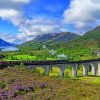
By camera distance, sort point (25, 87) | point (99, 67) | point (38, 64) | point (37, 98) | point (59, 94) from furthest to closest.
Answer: point (99, 67)
point (38, 64)
point (25, 87)
point (59, 94)
point (37, 98)

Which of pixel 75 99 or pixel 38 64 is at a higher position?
pixel 38 64

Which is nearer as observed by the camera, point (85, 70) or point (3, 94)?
point (3, 94)

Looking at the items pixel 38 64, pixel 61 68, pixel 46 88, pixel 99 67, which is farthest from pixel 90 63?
pixel 46 88

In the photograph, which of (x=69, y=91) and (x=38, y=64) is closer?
(x=69, y=91)

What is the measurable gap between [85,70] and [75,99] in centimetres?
12180

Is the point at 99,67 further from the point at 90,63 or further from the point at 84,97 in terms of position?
the point at 84,97

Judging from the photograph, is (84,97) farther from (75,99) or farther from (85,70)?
(85,70)

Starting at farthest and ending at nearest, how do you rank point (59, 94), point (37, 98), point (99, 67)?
point (99, 67) < point (59, 94) < point (37, 98)

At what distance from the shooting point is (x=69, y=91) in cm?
4803

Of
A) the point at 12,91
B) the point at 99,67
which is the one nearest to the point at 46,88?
the point at 12,91

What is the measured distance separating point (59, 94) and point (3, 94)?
7351 mm

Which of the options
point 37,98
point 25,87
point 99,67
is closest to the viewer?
point 37,98

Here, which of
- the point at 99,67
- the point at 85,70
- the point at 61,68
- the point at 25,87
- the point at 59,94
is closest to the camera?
the point at 59,94

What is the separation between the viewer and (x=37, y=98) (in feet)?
133
